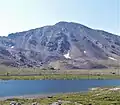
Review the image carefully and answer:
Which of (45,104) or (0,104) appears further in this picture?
(0,104)

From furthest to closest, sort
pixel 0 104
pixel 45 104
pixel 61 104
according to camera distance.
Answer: pixel 0 104, pixel 45 104, pixel 61 104

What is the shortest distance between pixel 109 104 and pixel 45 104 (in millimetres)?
16840

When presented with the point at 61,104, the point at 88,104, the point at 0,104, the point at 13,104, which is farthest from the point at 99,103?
the point at 0,104

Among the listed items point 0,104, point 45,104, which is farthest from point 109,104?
point 0,104

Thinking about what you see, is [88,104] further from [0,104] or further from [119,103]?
[0,104]

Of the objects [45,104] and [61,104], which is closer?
[61,104]

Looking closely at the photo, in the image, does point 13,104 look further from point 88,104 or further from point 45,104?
point 88,104

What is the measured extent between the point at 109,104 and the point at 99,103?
9.98 feet

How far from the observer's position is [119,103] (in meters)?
72.0

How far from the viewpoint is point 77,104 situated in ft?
232

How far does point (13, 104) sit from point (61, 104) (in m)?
12.8

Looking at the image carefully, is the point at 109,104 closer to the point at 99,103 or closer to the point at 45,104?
the point at 99,103

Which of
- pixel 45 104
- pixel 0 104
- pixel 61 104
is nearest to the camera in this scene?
pixel 61 104

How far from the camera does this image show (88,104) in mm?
72188
